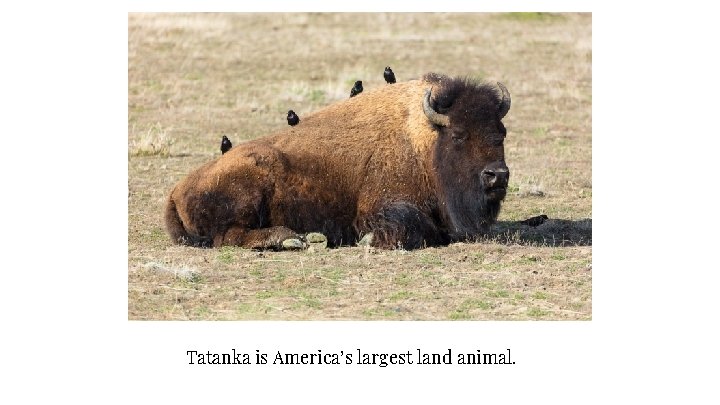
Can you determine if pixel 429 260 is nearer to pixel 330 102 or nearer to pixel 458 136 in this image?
pixel 458 136

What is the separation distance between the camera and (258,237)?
11.2 meters

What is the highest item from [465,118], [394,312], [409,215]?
[465,118]

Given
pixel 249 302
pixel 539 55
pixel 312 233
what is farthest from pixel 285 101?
Answer: pixel 249 302

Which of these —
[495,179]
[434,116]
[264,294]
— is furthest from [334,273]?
[434,116]

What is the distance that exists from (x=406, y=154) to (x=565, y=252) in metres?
2.00

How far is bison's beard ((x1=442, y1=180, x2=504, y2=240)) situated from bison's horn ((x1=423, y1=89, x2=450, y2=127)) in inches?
28.1

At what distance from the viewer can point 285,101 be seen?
2156cm

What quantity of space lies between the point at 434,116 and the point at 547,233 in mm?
2017

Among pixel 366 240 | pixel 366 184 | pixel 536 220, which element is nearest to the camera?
pixel 366 240

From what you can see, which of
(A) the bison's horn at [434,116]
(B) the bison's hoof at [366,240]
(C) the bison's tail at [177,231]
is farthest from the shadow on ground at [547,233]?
(C) the bison's tail at [177,231]

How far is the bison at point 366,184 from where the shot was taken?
1118cm

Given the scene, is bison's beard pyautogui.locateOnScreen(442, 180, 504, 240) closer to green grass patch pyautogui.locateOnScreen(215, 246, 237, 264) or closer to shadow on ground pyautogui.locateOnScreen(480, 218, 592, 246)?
shadow on ground pyautogui.locateOnScreen(480, 218, 592, 246)

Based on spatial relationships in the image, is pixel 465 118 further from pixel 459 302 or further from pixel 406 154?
pixel 459 302

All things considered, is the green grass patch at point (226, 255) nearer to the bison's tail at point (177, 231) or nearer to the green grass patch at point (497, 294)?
the bison's tail at point (177, 231)
